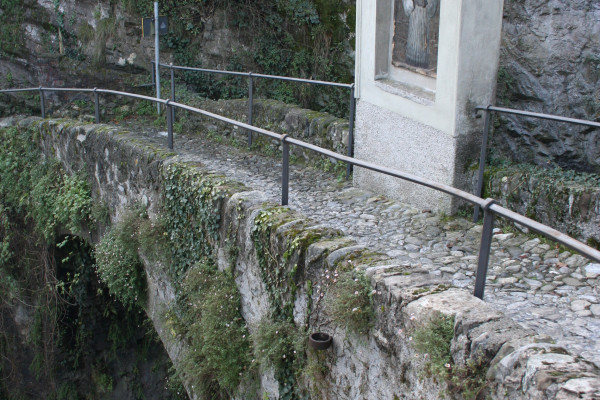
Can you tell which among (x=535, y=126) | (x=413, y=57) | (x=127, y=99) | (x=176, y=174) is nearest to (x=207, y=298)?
(x=176, y=174)

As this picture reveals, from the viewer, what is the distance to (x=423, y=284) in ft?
10.6

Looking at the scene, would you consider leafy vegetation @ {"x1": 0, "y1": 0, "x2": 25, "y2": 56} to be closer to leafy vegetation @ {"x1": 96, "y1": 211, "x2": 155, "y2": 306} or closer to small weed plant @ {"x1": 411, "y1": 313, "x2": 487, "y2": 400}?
leafy vegetation @ {"x1": 96, "y1": 211, "x2": 155, "y2": 306}

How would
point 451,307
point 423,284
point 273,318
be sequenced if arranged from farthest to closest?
point 273,318 < point 423,284 < point 451,307

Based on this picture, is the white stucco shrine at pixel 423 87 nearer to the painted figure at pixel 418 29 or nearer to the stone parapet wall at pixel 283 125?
the painted figure at pixel 418 29

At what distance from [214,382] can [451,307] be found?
293 centimetres

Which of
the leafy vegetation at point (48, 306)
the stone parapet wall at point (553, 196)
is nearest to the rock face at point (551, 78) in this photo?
the stone parapet wall at point (553, 196)

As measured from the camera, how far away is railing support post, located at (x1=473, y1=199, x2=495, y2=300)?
9.07 feet

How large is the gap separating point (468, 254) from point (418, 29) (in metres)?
2.07

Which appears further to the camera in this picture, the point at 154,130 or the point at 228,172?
the point at 154,130

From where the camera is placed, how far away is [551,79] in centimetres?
674

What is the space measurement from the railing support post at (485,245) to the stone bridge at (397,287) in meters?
0.09

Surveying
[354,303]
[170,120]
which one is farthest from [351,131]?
[354,303]

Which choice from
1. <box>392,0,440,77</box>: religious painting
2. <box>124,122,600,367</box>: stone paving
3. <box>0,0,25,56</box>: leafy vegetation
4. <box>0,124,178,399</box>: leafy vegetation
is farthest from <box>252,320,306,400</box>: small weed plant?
<box>0,0,25,56</box>: leafy vegetation

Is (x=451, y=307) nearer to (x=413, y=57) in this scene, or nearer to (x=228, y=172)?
(x=413, y=57)
